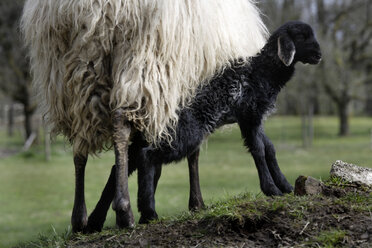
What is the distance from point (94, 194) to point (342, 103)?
1618 centimetres

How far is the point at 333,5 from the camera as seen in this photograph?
84.3ft

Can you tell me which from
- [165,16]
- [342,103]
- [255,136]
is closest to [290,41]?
[255,136]

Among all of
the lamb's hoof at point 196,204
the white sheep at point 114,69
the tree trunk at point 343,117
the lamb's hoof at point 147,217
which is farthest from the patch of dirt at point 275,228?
the tree trunk at point 343,117

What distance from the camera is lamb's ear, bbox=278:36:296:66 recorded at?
15.4ft

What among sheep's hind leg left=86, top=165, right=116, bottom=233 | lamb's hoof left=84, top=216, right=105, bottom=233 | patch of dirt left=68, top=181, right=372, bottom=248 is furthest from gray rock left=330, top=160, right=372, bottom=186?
lamb's hoof left=84, top=216, right=105, bottom=233

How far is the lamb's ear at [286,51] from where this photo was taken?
4703 mm

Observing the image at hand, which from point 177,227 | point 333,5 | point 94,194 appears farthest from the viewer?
point 333,5

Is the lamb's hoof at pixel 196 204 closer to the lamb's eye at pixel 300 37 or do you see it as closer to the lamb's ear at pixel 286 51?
the lamb's ear at pixel 286 51

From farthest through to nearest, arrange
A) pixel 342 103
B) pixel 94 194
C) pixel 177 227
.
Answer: pixel 342 103 < pixel 94 194 < pixel 177 227

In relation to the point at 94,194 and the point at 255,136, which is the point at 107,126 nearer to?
the point at 255,136

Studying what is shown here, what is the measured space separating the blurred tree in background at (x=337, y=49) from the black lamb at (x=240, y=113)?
1641 centimetres

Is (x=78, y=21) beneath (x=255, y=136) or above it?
above

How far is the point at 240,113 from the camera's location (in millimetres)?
4727

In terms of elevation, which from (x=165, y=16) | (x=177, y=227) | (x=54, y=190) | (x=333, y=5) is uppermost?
(x=333, y=5)
